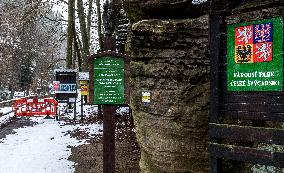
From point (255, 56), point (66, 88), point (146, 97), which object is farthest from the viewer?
point (66, 88)

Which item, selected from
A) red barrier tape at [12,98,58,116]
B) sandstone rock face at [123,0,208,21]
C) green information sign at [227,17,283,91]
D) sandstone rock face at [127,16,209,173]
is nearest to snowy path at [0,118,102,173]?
red barrier tape at [12,98,58,116]

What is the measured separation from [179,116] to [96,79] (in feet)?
5.91

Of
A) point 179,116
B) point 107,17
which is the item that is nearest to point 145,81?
point 179,116

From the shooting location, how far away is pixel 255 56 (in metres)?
4.89

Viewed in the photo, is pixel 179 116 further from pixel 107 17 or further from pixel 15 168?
pixel 107 17

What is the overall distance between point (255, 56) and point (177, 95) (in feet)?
6.93

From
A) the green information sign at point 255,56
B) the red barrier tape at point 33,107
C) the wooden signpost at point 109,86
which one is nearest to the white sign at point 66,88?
the red barrier tape at point 33,107

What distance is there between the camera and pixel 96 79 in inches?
277

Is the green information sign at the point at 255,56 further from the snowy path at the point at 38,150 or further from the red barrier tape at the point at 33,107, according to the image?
the red barrier tape at the point at 33,107

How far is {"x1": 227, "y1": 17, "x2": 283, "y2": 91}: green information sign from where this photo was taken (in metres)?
4.73

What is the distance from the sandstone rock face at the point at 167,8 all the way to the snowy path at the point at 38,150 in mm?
4220

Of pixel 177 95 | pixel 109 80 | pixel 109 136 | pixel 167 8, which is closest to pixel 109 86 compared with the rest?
pixel 109 80

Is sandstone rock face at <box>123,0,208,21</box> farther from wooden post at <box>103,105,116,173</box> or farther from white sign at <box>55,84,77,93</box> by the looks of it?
white sign at <box>55,84,77,93</box>

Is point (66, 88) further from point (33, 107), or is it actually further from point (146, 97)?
point (146, 97)
